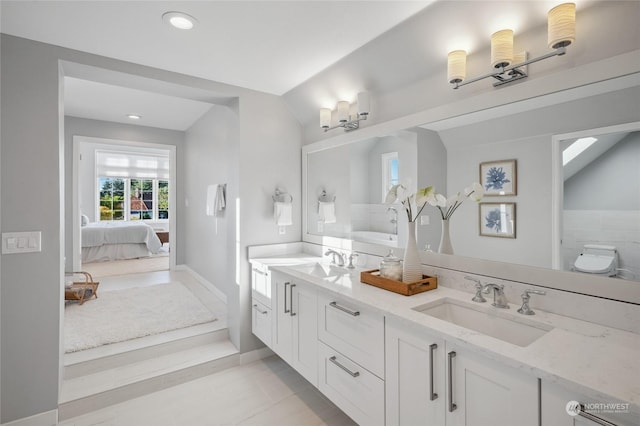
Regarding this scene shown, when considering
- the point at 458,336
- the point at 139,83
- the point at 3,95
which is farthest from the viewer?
the point at 139,83

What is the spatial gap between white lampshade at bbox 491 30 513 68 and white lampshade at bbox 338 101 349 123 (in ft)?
3.71

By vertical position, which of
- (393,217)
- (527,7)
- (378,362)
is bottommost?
(378,362)

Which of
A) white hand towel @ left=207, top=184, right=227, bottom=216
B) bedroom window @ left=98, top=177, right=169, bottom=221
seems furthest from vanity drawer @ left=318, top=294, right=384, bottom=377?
bedroom window @ left=98, top=177, right=169, bottom=221

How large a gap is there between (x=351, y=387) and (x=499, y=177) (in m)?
1.33

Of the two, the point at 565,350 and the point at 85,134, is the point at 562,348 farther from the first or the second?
the point at 85,134

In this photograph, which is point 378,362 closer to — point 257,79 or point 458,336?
point 458,336

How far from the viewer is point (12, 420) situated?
188 cm

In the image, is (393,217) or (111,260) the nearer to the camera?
(393,217)

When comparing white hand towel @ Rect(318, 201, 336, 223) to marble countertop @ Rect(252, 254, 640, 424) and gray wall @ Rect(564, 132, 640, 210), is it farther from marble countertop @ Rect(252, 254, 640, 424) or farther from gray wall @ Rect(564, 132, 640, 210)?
gray wall @ Rect(564, 132, 640, 210)

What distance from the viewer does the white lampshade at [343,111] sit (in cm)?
239

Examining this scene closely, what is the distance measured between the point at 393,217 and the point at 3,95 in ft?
8.15

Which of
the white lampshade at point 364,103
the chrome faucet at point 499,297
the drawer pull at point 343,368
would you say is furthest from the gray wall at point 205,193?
the chrome faucet at point 499,297

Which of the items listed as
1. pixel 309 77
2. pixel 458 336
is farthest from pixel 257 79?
pixel 458 336

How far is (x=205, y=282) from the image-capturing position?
4461 mm
